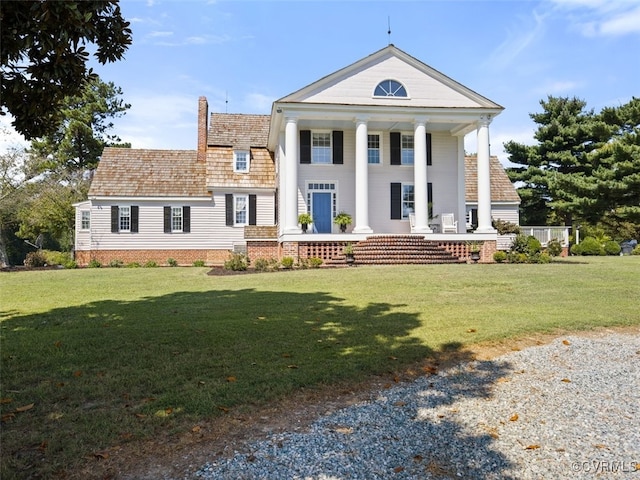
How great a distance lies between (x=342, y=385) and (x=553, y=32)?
38.1 feet

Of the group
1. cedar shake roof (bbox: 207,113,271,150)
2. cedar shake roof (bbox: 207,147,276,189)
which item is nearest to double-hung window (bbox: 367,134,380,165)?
cedar shake roof (bbox: 207,147,276,189)

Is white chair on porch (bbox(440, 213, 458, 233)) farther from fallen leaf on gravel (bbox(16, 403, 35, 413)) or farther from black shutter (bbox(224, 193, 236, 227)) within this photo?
fallen leaf on gravel (bbox(16, 403, 35, 413))

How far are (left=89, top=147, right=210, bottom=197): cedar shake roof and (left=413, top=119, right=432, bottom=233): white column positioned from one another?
39.5ft

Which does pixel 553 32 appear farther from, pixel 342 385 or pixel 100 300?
pixel 100 300

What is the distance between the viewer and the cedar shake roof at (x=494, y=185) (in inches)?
1168

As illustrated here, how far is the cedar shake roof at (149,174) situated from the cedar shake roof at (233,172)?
4.02 ft

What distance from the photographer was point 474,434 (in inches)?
145

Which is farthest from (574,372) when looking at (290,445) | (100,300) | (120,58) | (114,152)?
(114,152)

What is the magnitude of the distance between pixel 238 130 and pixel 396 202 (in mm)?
11485

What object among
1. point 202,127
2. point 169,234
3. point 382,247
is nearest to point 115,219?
point 169,234

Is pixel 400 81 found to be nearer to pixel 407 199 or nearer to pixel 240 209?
pixel 407 199

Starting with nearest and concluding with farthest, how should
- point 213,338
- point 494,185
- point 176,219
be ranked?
point 213,338
point 176,219
point 494,185

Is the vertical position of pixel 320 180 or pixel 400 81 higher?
pixel 400 81

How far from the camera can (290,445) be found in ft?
11.4
